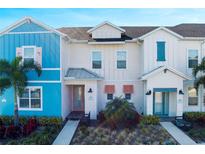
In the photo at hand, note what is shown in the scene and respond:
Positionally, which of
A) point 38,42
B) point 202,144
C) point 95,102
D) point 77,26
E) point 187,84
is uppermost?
point 77,26

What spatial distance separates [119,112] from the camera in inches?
593

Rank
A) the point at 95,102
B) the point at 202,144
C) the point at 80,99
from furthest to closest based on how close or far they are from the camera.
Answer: the point at 80,99, the point at 95,102, the point at 202,144

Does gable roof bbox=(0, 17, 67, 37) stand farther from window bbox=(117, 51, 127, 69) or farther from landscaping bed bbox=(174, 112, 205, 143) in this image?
landscaping bed bbox=(174, 112, 205, 143)

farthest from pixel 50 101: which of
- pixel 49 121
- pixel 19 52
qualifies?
pixel 19 52

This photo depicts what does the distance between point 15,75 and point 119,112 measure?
610 cm

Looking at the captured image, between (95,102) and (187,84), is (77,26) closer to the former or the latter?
(95,102)

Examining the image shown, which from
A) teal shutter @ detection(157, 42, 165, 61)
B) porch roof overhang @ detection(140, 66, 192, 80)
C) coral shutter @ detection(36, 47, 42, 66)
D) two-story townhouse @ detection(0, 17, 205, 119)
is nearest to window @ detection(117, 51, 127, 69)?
two-story townhouse @ detection(0, 17, 205, 119)

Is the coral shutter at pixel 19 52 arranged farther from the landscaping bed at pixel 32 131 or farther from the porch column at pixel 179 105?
the porch column at pixel 179 105

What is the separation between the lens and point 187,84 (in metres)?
17.8

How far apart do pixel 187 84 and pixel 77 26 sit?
28.8ft

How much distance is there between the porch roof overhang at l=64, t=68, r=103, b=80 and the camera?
16812mm

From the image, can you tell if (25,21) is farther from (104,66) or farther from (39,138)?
(39,138)

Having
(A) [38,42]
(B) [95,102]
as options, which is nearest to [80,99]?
(B) [95,102]

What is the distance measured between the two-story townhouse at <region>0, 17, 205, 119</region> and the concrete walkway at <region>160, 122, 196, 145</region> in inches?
57.7
